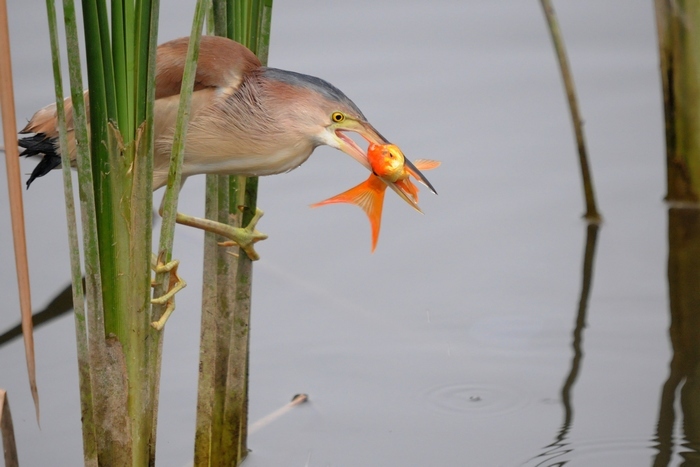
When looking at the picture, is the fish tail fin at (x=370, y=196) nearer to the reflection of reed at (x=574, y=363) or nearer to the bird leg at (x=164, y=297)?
the bird leg at (x=164, y=297)

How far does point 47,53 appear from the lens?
4539 mm

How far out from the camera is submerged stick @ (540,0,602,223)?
3.27 metres

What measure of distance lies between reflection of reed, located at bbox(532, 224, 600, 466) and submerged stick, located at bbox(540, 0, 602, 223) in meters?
0.07

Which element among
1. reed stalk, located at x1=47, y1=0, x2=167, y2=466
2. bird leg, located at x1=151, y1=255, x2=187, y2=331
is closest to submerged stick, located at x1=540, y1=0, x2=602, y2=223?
bird leg, located at x1=151, y1=255, x2=187, y2=331

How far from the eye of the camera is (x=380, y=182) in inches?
79.2

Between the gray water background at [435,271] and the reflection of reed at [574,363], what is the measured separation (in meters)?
0.02

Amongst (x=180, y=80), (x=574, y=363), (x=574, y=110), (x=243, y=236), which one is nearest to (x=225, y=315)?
(x=243, y=236)

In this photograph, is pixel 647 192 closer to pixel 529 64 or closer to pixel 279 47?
pixel 529 64

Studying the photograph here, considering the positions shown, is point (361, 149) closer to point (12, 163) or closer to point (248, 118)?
point (248, 118)

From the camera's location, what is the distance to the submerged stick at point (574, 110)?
10.7ft

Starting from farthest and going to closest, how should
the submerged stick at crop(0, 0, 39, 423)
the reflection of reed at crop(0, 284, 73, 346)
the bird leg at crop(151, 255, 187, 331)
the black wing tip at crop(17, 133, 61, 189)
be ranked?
the reflection of reed at crop(0, 284, 73, 346) < the black wing tip at crop(17, 133, 61, 189) < the bird leg at crop(151, 255, 187, 331) < the submerged stick at crop(0, 0, 39, 423)

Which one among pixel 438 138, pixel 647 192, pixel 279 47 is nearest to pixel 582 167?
pixel 647 192

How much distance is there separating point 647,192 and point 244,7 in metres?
2.37

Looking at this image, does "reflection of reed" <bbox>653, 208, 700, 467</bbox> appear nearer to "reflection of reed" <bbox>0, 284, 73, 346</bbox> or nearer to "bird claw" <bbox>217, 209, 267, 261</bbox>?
"bird claw" <bbox>217, 209, 267, 261</bbox>
